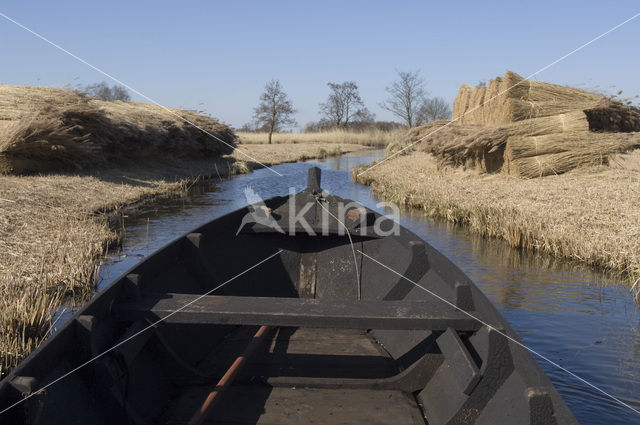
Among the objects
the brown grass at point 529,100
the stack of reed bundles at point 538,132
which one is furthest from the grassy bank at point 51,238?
the brown grass at point 529,100

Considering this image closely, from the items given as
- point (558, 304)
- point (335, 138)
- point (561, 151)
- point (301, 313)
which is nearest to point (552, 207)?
point (558, 304)

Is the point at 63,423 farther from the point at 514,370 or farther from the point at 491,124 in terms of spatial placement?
the point at 491,124

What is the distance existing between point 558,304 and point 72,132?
1382 centimetres

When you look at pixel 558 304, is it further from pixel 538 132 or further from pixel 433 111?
pixel 433 111

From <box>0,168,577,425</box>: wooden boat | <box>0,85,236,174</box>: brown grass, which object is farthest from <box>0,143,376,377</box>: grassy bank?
<box>0,168,577,425</box>: wooden boat

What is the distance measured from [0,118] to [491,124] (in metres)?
13.0

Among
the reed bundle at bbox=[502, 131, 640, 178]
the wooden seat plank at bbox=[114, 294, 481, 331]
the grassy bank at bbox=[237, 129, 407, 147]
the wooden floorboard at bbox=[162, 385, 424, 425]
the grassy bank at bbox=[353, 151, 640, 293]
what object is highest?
the grassy bank at bbox=[237, 129, 407, 147]

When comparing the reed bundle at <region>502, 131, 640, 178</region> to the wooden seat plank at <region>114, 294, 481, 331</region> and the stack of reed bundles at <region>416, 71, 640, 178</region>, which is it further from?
the wooden seat plank at <region>114, 294, 481, 331</region>

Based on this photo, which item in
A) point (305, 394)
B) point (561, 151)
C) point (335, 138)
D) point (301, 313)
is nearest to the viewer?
point (301, 313)

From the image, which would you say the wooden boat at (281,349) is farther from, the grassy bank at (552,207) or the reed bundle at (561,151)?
the reed bundle at (561,151)

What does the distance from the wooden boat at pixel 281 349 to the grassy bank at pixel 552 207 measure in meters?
4.05

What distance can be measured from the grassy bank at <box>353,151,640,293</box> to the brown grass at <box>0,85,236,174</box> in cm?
873

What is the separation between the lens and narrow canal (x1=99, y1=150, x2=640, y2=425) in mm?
4992

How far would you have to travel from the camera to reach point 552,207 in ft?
34.1
